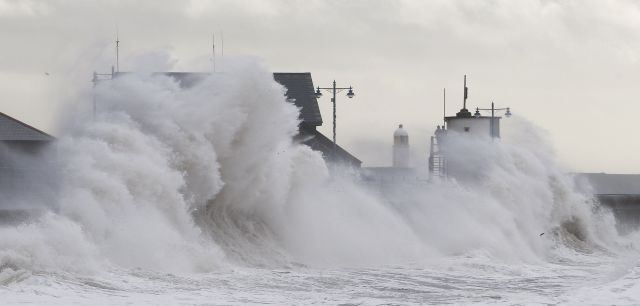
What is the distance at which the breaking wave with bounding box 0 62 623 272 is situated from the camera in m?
21.5

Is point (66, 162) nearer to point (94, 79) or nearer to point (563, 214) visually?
point (94, 79)

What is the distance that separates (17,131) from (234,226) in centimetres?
1150

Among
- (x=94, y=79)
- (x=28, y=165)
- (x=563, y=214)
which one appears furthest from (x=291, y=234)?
(x=563, y=214)

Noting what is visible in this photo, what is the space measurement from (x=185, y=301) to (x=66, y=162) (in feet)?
18.7

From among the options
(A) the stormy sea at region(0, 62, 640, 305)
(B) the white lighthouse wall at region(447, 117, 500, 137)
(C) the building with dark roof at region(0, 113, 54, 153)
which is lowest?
(A) the stormy sea at region(0, 62, 640, 305)

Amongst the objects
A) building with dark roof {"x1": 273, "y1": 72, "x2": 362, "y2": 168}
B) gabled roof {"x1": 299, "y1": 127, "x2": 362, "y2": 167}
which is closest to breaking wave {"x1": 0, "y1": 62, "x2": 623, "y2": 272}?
gabled roof {"x1": 299, "y1": 127, "x2": 362, "y2": 167}

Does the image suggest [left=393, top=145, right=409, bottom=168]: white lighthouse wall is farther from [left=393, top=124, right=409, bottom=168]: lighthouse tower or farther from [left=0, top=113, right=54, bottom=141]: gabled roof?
[left=0, top=113, right=54, bottom=141]: gabled roof

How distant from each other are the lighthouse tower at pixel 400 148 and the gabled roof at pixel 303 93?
16.5 meters

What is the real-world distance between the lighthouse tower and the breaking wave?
23.9m

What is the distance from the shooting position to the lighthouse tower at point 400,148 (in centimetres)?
6262

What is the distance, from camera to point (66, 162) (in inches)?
898

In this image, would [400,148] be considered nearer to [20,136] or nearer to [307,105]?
[307,105]

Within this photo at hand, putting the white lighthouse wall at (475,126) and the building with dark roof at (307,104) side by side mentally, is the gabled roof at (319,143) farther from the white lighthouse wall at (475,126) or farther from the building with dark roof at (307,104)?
the white lighthouse wall at (475,126)

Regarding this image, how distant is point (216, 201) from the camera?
2641cm
